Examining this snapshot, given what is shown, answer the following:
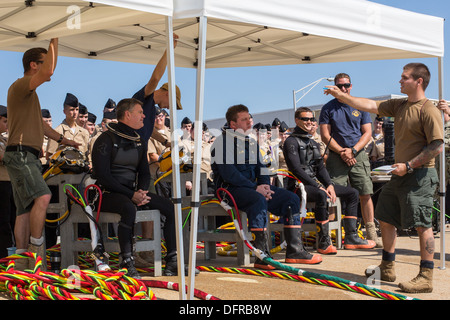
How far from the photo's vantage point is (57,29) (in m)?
5.39

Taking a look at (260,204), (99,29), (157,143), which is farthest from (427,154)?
(157,143)

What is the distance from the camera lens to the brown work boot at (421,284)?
16.1ft

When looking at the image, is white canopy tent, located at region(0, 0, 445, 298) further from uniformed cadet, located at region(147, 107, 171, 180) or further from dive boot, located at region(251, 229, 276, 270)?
dive boot, located at region(251, 229, 276, 270)

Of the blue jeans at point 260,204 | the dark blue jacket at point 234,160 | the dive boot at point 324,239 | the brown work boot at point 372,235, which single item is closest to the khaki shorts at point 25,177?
the dark blue jacket at point 234,160

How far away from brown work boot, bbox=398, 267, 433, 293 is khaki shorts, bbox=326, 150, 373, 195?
290 cm

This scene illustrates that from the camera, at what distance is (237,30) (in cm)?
723

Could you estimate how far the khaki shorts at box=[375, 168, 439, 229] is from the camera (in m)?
5.06

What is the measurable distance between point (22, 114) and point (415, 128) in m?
3.59

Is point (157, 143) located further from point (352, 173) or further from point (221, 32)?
point (352, 173)

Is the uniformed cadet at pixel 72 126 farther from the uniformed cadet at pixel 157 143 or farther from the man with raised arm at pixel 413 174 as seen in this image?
the man with raised arm at pixel 413 174
